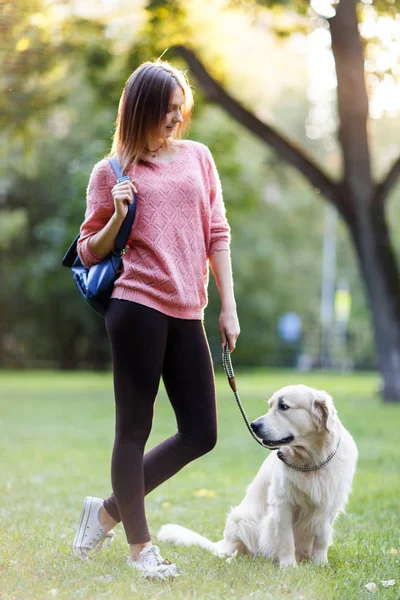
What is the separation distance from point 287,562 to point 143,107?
220cm

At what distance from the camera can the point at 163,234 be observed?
3711 millimetres

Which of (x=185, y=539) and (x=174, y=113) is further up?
(x=174, y=113)

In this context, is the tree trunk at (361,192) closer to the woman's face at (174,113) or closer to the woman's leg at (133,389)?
the woman's face at (174,113)

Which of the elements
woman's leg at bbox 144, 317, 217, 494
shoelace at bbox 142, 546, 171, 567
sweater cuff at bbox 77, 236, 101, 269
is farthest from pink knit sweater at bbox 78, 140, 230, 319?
shoelace at bbox 142, 546, 171, 567

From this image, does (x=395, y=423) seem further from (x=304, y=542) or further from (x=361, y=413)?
(x=304, y=542)

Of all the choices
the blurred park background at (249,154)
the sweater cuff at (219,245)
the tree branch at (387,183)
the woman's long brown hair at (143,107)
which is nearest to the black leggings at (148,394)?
the sweater cuff at (219,245)

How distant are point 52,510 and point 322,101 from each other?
29.8 m

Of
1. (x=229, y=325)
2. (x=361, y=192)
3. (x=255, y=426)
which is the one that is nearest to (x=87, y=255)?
(x=229, y=325)

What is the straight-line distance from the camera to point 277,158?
17578mm

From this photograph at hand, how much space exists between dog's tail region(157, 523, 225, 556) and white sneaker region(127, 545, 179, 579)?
0.74m

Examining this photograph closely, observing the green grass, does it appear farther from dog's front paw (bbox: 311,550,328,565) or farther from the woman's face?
the woman's face

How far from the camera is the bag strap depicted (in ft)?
11.9

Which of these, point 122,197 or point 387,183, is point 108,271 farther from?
point 387,183

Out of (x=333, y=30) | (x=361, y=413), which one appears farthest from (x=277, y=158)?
(x=361, y=413)
